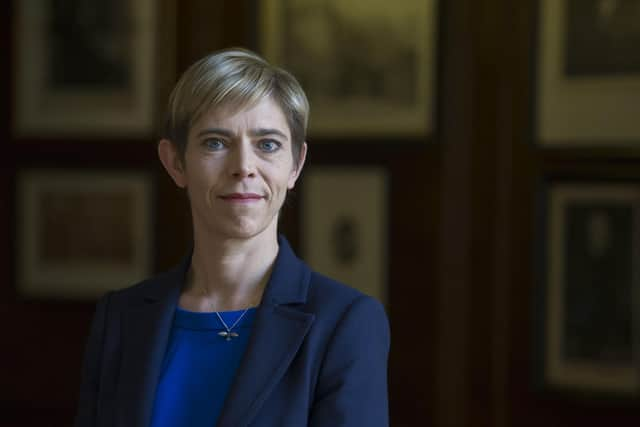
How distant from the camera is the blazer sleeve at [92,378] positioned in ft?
5.57

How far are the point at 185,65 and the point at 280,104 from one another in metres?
2.51

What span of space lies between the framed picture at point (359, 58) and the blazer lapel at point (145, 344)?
197 cm

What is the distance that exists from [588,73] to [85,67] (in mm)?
2405

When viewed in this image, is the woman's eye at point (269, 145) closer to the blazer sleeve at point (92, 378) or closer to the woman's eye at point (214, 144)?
the woman's eye at point (214, 144)

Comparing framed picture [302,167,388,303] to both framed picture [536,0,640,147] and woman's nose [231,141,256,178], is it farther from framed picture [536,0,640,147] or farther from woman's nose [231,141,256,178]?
woman's nose [231,141,256,178]

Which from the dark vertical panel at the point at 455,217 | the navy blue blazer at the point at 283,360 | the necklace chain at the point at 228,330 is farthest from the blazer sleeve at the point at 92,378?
the dark vertical panel at the point at 455,217

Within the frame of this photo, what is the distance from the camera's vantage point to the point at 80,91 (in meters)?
4.23

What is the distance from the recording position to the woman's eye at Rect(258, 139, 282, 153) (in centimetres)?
157

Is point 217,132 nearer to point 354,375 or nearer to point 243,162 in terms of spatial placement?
point 243,162

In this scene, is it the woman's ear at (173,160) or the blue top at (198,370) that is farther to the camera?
the woman's ear at (173,160)

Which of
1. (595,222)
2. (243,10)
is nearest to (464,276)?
(595,222)

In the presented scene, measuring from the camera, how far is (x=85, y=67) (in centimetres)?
422

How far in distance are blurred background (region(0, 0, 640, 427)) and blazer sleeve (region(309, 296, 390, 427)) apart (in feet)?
6.18

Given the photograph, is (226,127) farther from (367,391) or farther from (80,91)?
(80,91)
